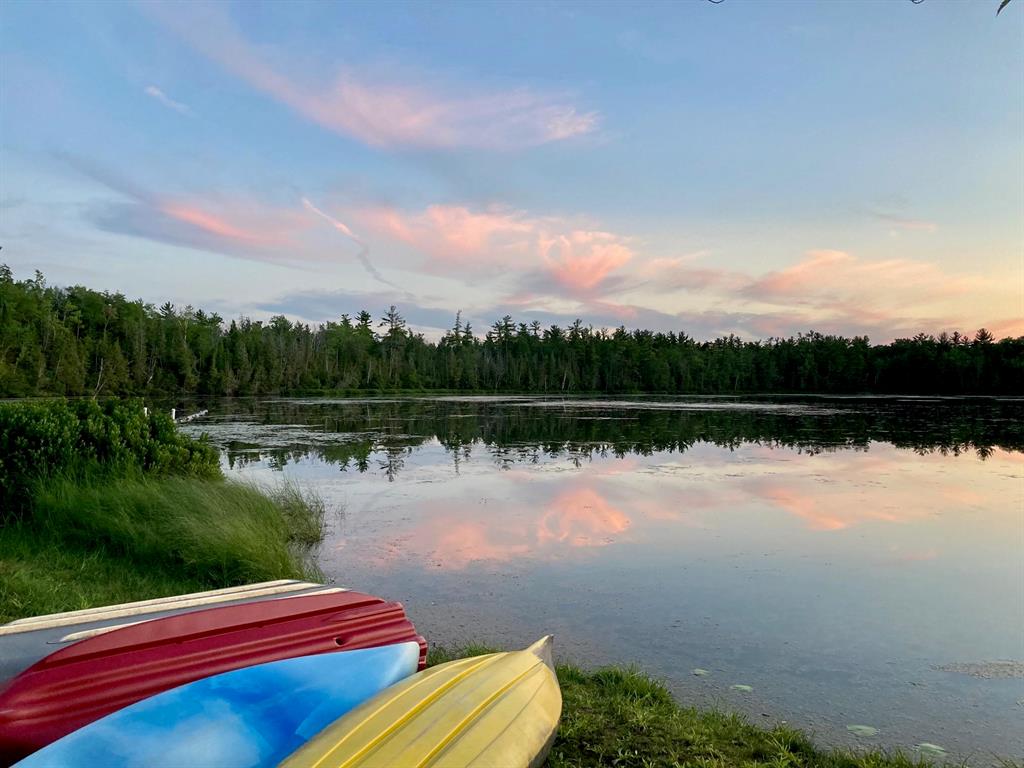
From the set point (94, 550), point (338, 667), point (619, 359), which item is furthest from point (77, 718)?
point (619, 359)

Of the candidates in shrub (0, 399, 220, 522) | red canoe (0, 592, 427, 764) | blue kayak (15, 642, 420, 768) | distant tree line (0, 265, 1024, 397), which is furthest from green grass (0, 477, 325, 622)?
distant tree line (0, 265, 1024, 397)

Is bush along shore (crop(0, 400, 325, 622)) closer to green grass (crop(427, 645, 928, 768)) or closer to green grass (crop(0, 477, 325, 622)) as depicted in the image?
green grass (crop(0, 477, 325, 622))

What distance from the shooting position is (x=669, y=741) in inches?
121

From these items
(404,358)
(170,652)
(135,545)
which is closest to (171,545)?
(135,545)

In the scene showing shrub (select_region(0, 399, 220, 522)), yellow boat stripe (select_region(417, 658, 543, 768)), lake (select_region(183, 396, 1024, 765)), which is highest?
shrub (select_region(0, 399, 220, 522))

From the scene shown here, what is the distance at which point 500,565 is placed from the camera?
684 cm

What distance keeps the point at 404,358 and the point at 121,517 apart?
7665 centimetres

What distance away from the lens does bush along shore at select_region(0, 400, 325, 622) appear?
17.8 ft

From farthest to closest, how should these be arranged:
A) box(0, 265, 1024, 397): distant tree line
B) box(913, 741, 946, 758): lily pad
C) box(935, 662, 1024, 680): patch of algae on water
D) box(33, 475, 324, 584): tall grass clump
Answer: box(0, 265, 1024, 397): distant tree line
box(33, 475, 324, 584): tall grass clump
box(935, 662, 1024, 680): patch of algae on water
box(913, 741, 946, 758): lily pad

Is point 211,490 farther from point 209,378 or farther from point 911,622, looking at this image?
point 209,378

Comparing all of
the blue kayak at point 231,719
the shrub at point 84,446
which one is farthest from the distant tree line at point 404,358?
the blue kayak at point 231,719

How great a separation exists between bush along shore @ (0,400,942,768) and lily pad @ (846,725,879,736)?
265mm

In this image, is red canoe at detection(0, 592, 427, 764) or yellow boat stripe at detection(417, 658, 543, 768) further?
red canoe at detection(0, 592, 427, 764)

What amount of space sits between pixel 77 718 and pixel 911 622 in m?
5.56
